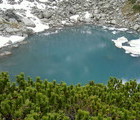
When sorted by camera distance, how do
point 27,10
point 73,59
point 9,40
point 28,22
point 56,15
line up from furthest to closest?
Answer: point 56,15 < point 27,10 < point 28,22 < point 9,40 < point 73,59

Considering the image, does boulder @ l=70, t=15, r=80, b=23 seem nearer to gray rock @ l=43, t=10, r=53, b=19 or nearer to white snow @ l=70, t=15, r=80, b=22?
white snow @ l=70, t=15, r=80, b=22

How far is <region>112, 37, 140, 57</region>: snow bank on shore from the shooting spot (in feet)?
140

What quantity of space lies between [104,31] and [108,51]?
10881 millimetres

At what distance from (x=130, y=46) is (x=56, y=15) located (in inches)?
936

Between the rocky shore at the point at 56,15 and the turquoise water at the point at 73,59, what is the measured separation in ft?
14.6

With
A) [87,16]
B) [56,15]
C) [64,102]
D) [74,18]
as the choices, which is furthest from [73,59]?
[64,102]

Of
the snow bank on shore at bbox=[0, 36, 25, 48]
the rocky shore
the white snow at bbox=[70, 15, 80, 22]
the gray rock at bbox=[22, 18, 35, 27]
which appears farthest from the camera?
the white snow at bbox=[70, 15, 80, 22]

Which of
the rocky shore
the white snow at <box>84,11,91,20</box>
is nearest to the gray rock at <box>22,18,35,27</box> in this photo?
the rocky shore

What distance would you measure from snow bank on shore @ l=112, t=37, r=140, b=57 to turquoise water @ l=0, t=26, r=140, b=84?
1.08m

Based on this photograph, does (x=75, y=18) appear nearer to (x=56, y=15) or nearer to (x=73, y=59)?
(x=56, y=15)

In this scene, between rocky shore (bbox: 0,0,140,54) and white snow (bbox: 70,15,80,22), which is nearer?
rocky shore (bbox: 0,0,140,54)

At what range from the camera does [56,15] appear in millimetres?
61562

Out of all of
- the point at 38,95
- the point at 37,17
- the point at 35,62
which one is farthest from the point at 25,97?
the point at 37,17

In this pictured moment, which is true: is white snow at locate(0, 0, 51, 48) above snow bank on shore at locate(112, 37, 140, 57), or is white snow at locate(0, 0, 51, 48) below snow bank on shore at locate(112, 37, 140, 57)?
above
